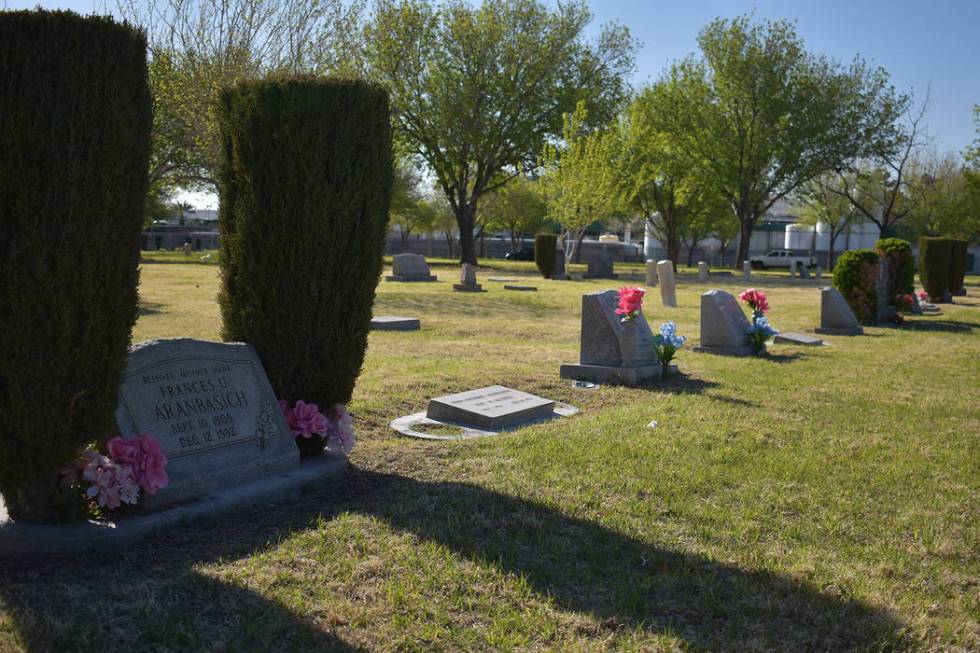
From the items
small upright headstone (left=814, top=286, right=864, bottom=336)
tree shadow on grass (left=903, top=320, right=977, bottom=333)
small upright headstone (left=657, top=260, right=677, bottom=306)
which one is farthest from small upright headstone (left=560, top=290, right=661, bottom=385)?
small upright headstone (left=657, top=260, right=677, bottom=306)

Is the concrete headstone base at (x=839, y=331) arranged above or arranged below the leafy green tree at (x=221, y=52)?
below

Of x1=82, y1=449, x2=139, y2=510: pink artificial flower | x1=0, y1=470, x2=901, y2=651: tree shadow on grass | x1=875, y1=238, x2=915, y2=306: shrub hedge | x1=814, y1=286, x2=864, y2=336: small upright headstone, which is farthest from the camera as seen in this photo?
x1=875, y1=238, x2=915, y2=306: shrub hedge

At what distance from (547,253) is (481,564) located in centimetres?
3063

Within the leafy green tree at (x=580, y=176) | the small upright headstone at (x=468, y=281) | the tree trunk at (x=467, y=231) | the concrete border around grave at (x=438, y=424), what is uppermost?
the leafy green tree at (x=580, y=176)

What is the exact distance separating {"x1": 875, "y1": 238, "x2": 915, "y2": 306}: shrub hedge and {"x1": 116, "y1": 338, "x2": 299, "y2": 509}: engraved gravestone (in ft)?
55.2

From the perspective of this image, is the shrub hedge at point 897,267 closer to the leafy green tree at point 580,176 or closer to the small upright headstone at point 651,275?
the small upright headstone at point 651,275

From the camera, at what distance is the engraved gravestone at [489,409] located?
23.6 ft

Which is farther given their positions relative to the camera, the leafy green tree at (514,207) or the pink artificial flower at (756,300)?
the leafy green tree at (514,207)

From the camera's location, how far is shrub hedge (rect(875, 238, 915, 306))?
19.0m

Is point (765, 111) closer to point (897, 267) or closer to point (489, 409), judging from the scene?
point (897, 267)

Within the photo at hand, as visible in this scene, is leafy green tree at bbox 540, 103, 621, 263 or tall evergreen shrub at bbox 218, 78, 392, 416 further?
leafy green tree at bbox 540, 103, 621, 263

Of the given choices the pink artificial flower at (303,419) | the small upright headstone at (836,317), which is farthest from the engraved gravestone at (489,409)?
the small upright headstone at (836,317)

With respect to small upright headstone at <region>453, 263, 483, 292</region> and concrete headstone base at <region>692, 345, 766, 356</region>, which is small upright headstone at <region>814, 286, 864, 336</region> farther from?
small upright headstone at <region>453, 263, 483, 292</region>

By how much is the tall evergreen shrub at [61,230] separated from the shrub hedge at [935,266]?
2489 cm
